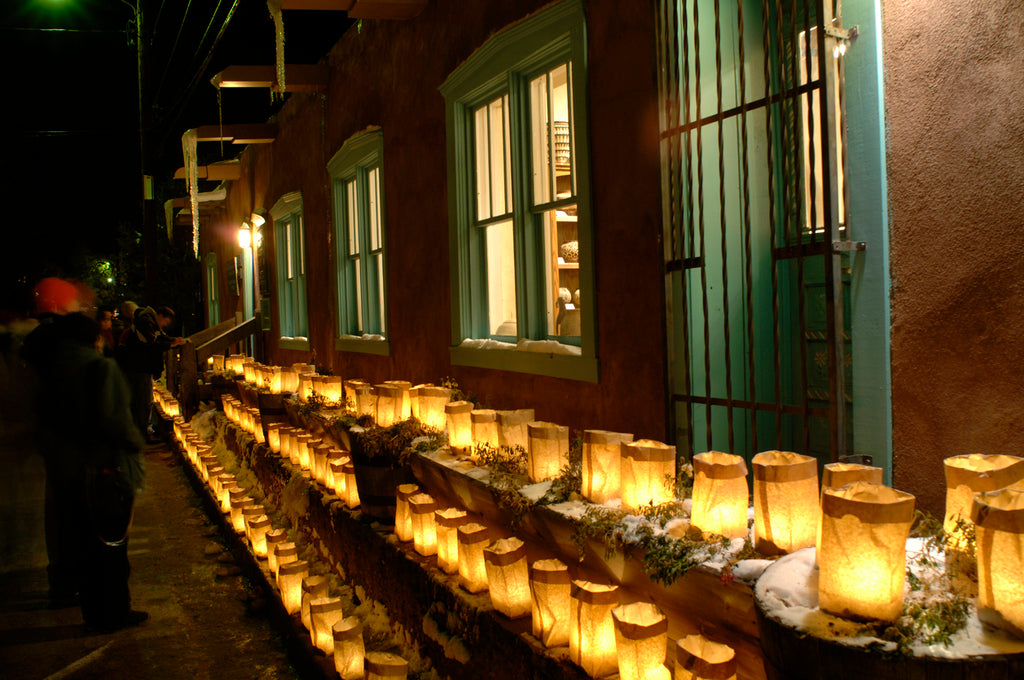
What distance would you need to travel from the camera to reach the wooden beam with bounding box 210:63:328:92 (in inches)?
349

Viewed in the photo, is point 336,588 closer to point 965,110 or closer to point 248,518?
point 248,518

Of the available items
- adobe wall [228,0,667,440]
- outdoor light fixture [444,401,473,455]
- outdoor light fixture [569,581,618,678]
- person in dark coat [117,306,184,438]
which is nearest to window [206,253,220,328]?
adobe wall [228,0,667,440]

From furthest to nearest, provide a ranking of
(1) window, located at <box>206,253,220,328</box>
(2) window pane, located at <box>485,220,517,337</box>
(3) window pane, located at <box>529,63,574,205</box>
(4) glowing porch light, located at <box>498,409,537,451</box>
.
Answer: (1) window, located at <box>206,253,220,328</box> < (2) window pane, located at <box>485,220,517,337</box> < (3) window pane, located at <box>529,63,574,205</box> < (4) glowing porch light, located at <box>498,409,537,451</box>

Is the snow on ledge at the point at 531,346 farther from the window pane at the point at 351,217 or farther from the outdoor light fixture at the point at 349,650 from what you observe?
the window pane at the point at 351,217

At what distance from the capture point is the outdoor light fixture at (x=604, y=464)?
127 inches

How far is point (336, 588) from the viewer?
562cm

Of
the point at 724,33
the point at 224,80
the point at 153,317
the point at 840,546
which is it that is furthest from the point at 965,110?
the point at 153,317

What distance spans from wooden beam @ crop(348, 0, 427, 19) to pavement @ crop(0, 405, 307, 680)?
4.24 meters

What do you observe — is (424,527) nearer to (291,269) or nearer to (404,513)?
(404,513)

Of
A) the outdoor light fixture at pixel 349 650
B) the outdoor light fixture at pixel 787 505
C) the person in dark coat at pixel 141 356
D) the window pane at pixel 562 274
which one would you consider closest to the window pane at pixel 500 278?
the window pane at pixel 562 274

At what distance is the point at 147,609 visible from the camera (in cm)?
568

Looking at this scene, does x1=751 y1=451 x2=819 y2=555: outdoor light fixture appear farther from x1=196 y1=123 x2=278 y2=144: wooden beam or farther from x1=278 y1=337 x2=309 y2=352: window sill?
x1=196 y1=123 x2=278 y2=144: wooden beam

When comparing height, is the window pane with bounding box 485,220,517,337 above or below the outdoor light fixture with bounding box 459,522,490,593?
above

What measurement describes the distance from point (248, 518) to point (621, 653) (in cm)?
491
